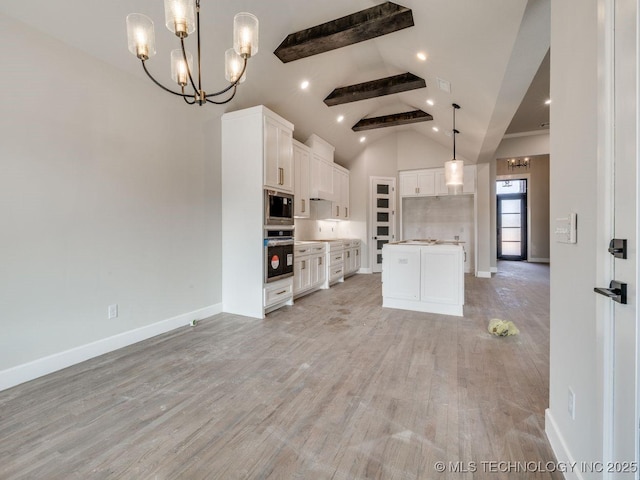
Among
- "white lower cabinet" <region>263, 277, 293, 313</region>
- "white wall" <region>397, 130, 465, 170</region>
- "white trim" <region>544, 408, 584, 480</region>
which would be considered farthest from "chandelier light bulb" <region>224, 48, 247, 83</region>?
"white wall" <region>397, 130, 465, 170</region>

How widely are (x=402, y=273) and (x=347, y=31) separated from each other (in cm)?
315

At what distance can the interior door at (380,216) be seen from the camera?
24.7 ft

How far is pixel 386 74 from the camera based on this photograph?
17.1ft

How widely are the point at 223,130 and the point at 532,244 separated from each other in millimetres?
10498

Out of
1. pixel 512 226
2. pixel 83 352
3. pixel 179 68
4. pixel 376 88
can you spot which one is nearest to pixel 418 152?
pixel 376 88

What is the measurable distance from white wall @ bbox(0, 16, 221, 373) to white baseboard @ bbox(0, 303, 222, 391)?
0.05 metres

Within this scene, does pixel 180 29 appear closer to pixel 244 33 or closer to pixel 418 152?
pixel 244 33

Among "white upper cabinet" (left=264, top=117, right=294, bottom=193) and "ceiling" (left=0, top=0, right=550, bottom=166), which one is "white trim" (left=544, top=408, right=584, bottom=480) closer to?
"ceiling" (left=0, top=0, right=550, bottom=166)

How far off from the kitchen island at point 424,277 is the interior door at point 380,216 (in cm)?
320

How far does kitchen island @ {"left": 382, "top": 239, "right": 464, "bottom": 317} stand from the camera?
392 centimetres

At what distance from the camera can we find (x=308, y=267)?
5.05 m

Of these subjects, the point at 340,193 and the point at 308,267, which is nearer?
the point at 308,267

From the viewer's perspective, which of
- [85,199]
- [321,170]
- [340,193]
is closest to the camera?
[85,199]

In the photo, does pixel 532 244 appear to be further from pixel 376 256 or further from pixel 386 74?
pixel 386 74
